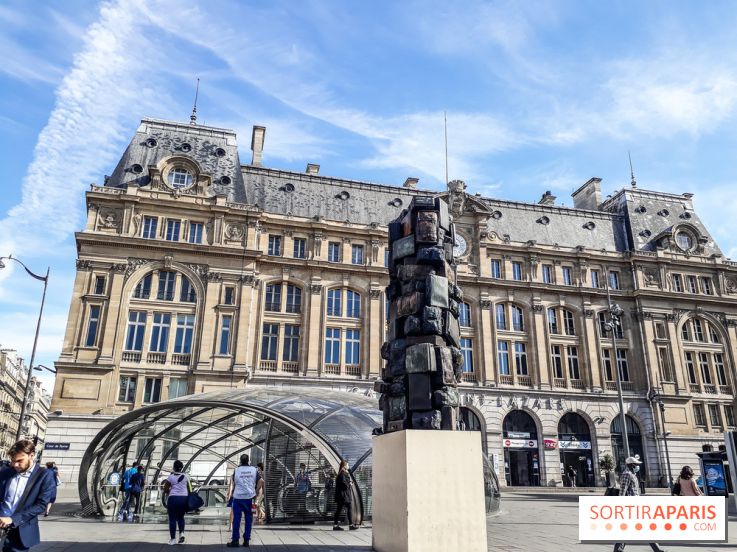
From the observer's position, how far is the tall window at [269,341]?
42.2 m

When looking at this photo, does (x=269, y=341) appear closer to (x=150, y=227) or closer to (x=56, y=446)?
(x=150, y=227)

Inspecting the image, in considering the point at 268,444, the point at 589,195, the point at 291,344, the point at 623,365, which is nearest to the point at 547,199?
the point at 589,195

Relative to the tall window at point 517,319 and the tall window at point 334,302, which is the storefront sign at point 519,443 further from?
the tall window at point 334,302

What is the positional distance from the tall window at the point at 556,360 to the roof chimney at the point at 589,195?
801 inches

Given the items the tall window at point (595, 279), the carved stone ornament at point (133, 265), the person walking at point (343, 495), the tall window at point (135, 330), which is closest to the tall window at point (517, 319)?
the tall window at point (595, 279)

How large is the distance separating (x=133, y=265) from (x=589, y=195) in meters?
48.8

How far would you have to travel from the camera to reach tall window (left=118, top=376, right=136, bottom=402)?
37719 mm

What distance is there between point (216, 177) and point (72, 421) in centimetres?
2099

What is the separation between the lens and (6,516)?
22.3 ft

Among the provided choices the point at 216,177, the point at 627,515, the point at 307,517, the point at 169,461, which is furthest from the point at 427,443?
the point at 216,177

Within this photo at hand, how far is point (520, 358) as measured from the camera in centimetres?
4766

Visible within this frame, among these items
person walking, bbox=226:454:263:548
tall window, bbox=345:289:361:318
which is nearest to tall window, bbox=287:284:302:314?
tall window, bbox=345:289:361:318

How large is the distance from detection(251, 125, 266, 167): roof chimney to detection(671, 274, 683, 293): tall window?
132 ft

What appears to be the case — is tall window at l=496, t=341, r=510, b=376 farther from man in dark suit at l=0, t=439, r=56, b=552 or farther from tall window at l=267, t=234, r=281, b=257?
man in dark suit at l=0, t=439, r=56, b=552
